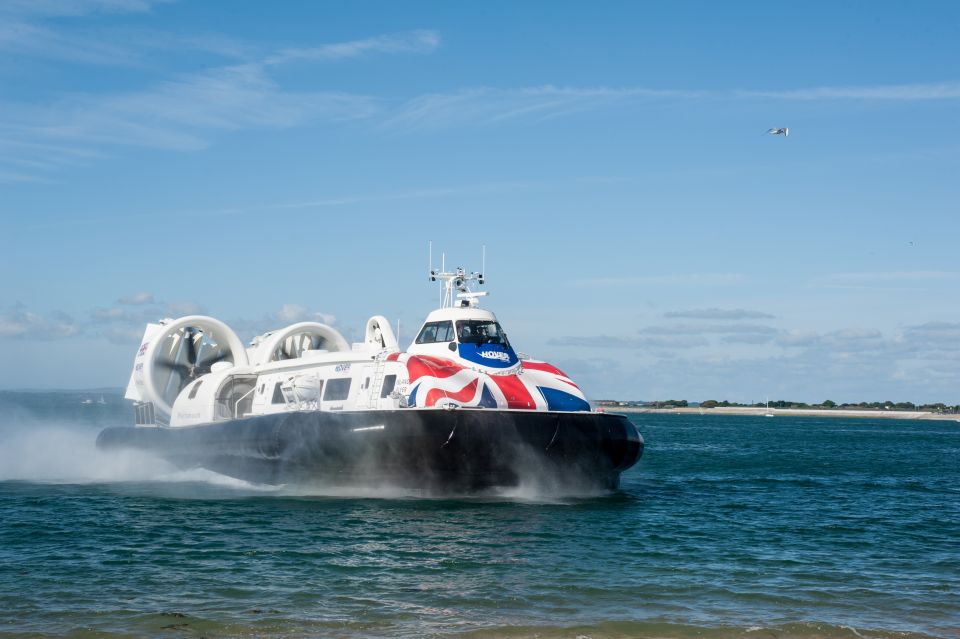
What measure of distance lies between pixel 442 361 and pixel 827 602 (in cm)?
901

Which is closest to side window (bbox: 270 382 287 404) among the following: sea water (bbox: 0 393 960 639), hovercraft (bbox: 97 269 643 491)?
hovercraft (bbox: 97 269 643 491)

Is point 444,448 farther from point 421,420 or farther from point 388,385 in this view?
point 388,385

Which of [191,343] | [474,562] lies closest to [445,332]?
[474,562]

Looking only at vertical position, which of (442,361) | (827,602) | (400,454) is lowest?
(827,602)

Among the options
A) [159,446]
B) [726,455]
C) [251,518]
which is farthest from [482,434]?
[726,455]

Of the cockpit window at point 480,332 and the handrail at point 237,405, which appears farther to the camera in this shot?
the handrail at point 237,405

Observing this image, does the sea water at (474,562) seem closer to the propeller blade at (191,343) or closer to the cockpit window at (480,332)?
the cockpit window at (480,332)

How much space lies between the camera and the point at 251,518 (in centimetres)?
1573

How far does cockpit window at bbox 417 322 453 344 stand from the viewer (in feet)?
60.4

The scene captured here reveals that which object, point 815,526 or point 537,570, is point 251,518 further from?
point 815,526

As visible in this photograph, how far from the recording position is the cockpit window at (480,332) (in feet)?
59.4

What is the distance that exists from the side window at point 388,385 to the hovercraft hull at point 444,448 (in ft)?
2.65

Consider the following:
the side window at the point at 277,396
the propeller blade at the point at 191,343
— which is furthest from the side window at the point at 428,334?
the propeller blade at the point at 191,343

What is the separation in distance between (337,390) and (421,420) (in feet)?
12.4
